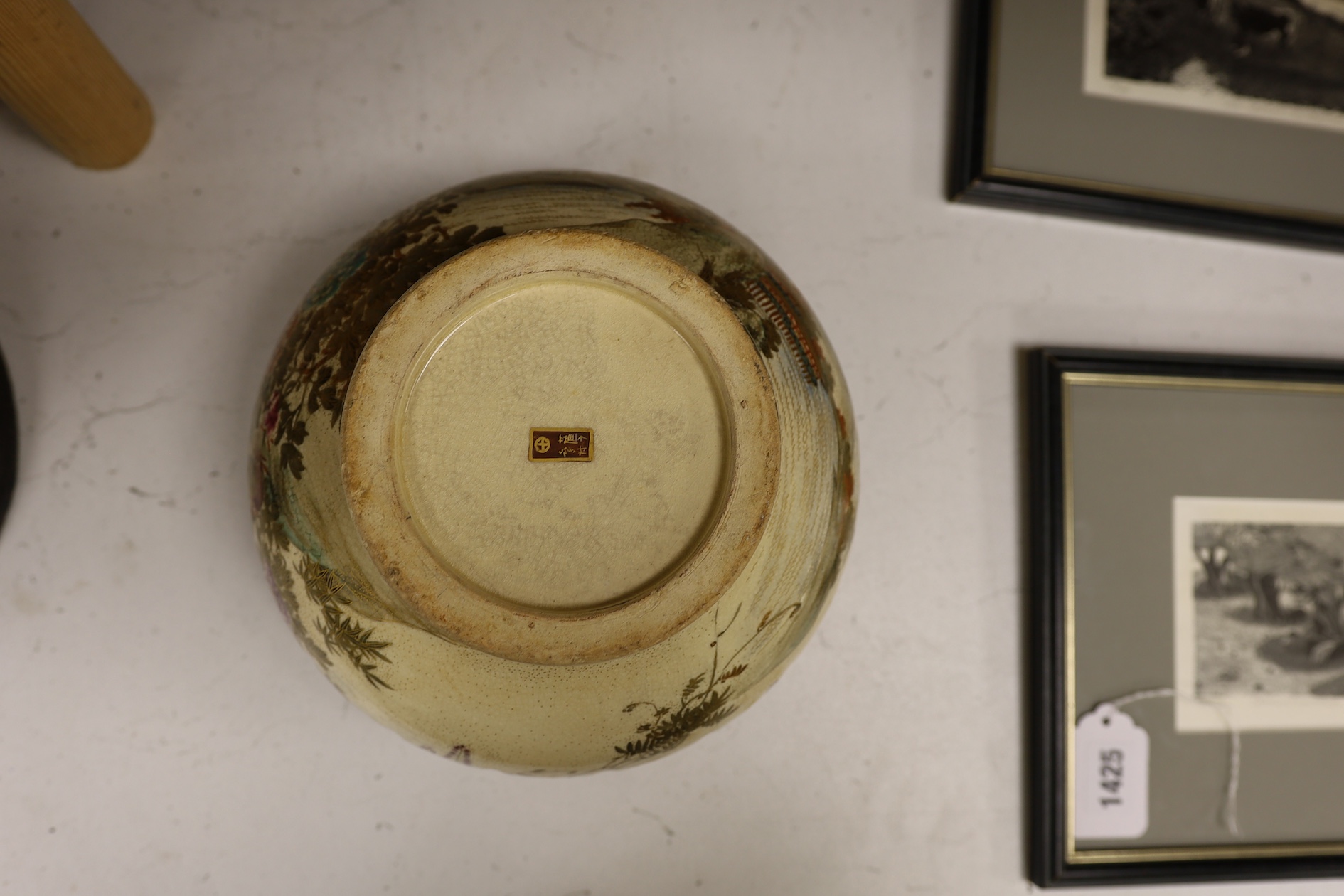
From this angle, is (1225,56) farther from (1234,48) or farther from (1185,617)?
(1185,617)

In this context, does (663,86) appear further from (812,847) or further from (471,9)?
(812,847)

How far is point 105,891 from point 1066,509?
99 cm

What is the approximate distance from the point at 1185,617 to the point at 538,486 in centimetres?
72

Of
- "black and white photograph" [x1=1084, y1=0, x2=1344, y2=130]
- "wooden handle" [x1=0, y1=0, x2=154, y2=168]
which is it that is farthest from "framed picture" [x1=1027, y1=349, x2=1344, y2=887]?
"wooden handle" [x1=0, y1=0, x2=154, y2=168]

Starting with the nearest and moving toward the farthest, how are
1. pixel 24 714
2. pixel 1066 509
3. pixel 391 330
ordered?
pixel 391 330, pixel 24 714, pixel 1066 509

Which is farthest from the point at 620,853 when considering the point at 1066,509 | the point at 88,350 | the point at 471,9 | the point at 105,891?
the point at 471,9

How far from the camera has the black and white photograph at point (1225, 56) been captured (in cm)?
84

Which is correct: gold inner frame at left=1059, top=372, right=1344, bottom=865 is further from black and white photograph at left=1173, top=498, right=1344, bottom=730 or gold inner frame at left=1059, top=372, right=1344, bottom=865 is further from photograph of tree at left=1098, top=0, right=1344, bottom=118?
photograph of tree at left=1098, top=0, right=1344, bottom=118

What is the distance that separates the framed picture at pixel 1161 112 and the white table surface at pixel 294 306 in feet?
0.14

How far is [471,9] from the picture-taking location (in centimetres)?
78

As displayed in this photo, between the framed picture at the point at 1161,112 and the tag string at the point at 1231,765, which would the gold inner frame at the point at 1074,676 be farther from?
the framed picture at the point at 1161,112

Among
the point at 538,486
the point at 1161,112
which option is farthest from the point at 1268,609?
the point at 538,486

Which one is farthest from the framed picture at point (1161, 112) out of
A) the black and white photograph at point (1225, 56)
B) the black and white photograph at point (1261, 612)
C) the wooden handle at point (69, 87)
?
the wooden handle at point (69, 87)

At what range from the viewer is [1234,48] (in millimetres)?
866
